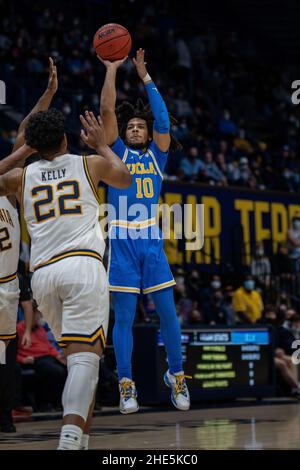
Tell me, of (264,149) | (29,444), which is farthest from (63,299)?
(264,149)

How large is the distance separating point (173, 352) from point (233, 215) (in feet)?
36.7

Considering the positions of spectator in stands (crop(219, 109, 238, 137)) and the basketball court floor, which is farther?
spectator in stands (crop(219, 109, 238, 137))

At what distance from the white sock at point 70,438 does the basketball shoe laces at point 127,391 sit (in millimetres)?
2110

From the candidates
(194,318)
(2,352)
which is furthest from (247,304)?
(2,352)

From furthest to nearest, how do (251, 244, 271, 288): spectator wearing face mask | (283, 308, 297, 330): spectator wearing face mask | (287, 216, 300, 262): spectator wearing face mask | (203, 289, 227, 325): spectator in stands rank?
(287, 216, 300, 262): spectator wearing face mask → (251, 244, 271, 288): spectator wearing face mask → (283, 308, 297, 330): spectator wearing face mask → (203, 289, 227, 325): spectator in stands

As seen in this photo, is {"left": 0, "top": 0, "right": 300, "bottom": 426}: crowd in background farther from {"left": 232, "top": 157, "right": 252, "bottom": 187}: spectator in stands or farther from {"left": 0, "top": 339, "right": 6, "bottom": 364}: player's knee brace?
{"left": 0, "top": 339, "right": 6, "bottom": 364}: player's knee brace

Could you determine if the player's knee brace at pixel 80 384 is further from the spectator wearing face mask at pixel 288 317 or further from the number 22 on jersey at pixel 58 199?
the spectator wearing face mask at pixel 288 317

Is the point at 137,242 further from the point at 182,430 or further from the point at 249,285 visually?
the point at 249,285

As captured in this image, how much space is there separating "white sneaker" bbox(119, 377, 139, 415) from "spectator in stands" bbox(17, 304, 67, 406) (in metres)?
4.82

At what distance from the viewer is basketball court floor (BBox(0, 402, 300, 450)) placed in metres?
8.47

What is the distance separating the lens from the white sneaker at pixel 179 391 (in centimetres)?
827

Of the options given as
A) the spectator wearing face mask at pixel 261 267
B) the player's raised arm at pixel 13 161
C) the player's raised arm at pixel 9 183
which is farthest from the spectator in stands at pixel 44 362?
the spectator wearing face mask at pixel 261 267

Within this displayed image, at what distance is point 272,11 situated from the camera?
30469 mm

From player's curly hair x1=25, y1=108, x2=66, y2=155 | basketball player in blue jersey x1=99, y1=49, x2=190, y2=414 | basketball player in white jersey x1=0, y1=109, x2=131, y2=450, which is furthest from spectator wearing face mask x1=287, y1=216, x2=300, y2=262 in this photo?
player's curly hair x1=25, y1=108, x2=66, y2=155
